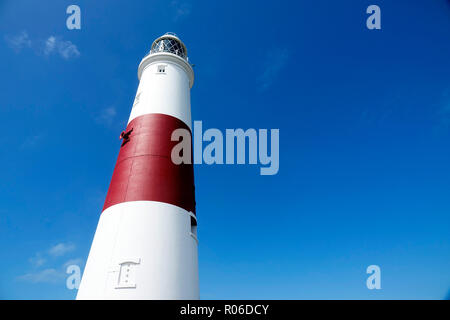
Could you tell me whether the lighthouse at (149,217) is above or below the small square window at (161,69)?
below

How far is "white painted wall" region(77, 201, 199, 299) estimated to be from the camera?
22.9ft

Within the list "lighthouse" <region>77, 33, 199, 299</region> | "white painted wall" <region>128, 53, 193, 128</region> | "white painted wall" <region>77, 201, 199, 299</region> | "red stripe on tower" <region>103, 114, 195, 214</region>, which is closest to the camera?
"white painted wall" <region>77, 201, 199, 299</region>

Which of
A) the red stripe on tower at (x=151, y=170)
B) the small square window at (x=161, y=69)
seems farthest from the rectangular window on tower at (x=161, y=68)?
the red stripe on tower at (x=151, y=170)

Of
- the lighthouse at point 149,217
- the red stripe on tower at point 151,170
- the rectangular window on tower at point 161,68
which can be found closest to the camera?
the lighthouse at point 149,217

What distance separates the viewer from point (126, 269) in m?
7.11

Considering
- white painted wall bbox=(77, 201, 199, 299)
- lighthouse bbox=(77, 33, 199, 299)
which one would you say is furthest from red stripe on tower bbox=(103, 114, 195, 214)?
white painted wall bbox=(77, 201, 199, 299)

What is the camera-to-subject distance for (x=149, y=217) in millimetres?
7867

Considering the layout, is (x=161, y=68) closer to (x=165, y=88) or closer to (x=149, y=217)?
(x=165, y=88)

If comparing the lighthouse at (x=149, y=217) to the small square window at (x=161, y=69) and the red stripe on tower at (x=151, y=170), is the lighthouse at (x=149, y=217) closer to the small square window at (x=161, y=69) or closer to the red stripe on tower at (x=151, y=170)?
the red stripe on tower at (x=151, y=170)

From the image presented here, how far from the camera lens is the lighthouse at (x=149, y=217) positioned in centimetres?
709

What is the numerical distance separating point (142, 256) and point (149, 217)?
1.11 metres

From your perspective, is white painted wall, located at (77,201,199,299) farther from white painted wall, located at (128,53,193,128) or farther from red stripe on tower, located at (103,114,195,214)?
white painted wall, located at (128,53,193,128)
